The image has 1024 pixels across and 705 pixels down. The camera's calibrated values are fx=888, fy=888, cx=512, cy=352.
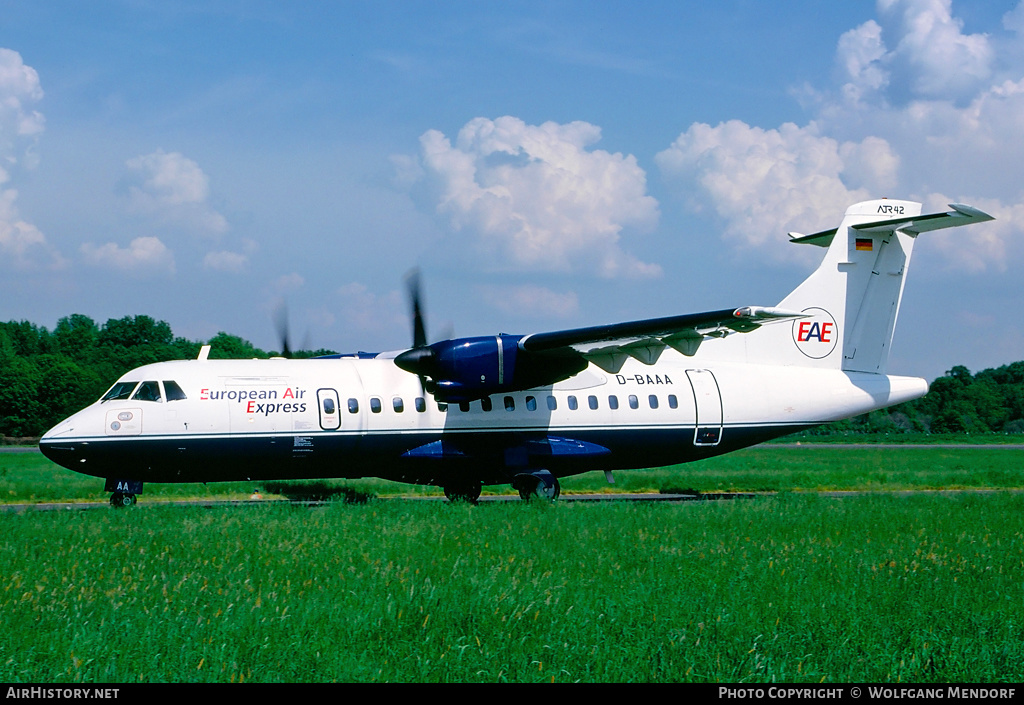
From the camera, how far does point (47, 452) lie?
55.6 ft

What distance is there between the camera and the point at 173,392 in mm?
17688

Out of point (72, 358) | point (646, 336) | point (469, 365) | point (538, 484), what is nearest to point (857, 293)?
point (646, 336)

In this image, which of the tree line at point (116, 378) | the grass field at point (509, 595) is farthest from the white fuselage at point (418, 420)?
the tree line at point (116, 378)

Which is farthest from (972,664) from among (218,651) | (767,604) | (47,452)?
(47,452)

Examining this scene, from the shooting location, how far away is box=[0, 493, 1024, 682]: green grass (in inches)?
279

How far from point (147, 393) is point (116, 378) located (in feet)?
192

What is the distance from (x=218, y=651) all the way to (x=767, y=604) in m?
5.38

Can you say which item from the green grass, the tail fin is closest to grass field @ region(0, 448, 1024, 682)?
the green grass

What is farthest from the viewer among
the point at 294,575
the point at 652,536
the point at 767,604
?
the point at 652,536

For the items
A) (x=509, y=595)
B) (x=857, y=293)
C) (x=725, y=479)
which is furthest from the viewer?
(x=725, y=479)

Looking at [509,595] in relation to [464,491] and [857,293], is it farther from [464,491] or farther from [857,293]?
[857,293]

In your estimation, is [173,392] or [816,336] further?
[816,336]

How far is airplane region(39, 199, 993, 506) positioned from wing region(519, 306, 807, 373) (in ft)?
0.14
